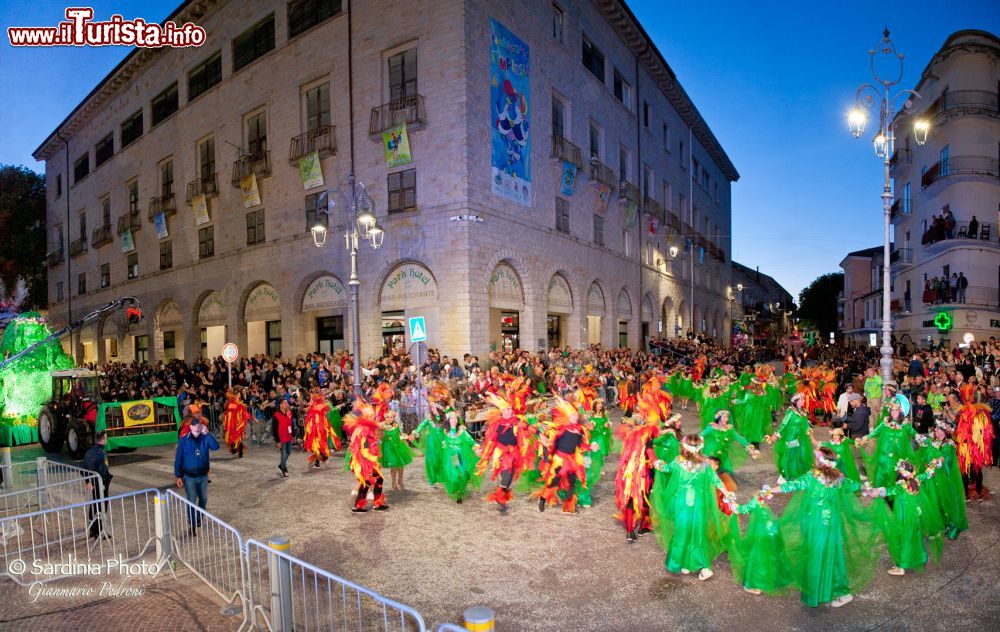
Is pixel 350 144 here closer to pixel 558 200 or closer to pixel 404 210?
pixel 404 210

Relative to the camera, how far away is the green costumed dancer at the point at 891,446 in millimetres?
8742

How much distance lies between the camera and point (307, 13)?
2689cm

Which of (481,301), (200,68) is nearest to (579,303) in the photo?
(481,301)

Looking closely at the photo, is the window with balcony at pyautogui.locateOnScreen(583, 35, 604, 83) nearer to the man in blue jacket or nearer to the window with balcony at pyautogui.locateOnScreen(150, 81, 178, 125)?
the window with balcony at pyautogui.locateOnScreen(150, 81, 178, 125)

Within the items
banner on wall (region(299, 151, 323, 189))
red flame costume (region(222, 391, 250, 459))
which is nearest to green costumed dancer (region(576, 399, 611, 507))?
red flame costume (region(222, 391, 250, 459))

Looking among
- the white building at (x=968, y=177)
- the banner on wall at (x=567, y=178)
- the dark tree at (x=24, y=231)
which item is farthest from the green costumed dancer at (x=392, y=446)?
the dark tree at (x=24, y=231)

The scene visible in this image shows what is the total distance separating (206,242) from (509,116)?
19.5 m

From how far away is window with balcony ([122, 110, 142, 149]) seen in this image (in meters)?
39.3

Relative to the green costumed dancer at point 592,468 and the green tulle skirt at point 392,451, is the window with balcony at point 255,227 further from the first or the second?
the green costumed dancer at point 592,468

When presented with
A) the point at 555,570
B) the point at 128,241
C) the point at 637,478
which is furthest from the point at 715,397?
the point at 128,241

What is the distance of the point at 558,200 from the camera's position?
28.7 meters

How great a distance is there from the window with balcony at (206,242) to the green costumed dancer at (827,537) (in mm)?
32844

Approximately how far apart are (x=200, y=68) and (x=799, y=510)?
124ft

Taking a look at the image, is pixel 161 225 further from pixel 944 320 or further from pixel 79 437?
pixel 944 320
